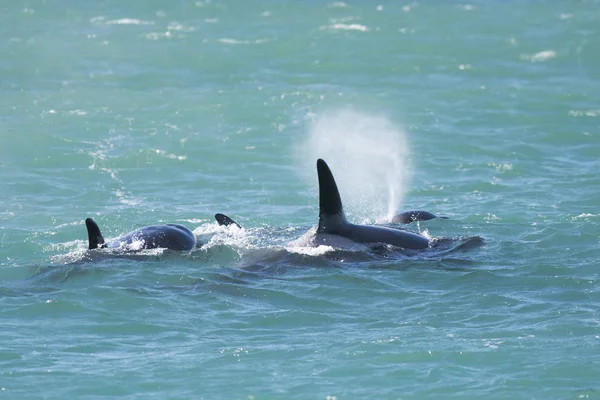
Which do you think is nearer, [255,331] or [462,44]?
[255,331]

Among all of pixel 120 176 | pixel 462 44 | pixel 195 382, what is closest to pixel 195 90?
pixel 120 176

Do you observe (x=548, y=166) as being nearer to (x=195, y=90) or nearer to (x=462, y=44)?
(x=195, y=90)

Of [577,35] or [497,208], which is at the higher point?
[577,35]

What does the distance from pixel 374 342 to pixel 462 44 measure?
32.7 m

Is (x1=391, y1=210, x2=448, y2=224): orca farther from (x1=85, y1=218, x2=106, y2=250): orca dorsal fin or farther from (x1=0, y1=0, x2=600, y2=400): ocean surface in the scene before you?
(x1=85, y1=218, x2=106, y2=250): orca dorsal fin

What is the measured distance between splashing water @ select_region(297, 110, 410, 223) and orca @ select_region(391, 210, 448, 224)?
0.52 metres

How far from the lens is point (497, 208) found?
80.8 ft

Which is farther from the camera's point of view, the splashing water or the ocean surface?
the splashing water

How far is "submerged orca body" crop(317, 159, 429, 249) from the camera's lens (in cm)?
1903

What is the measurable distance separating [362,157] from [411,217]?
8376mm

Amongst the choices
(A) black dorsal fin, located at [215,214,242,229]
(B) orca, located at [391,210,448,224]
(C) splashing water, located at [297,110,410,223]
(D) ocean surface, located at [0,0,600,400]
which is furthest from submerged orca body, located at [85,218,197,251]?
(C) splashing water, located at [297,110,410,223]

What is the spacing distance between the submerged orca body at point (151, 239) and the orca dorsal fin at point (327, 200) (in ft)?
8.10

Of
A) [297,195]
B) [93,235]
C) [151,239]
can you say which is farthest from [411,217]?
[93,235]

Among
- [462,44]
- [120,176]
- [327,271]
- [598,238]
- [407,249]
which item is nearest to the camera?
[327,271]
